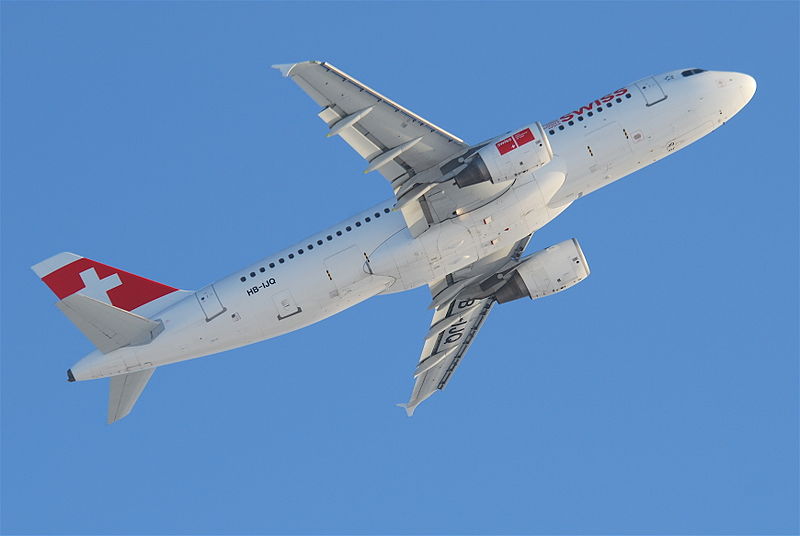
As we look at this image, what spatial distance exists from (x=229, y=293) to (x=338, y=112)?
391 inches

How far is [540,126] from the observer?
48.8m

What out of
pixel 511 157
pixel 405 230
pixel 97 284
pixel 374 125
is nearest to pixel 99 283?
pixel 97 284

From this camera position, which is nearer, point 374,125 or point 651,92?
point 374,125

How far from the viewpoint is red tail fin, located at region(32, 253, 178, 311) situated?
172ft

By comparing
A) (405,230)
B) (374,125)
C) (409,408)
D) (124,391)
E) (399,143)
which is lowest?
(409,408)

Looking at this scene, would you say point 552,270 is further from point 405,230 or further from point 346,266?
point 346,266

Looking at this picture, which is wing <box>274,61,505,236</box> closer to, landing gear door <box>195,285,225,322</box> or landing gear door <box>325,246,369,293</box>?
landing gear door <box>325,246,369,293</box>

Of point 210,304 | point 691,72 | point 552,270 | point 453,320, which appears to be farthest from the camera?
point 453,320

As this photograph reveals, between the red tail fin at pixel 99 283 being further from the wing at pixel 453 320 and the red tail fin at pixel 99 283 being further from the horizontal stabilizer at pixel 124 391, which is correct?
the wing at pixel 453 320

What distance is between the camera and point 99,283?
174 ft

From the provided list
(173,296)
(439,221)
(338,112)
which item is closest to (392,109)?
(338,112)

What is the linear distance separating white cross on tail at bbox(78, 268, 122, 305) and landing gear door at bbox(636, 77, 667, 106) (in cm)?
2473

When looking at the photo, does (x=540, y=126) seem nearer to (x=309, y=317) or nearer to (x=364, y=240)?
(x=364, y=240)

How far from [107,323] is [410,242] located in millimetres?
13363
